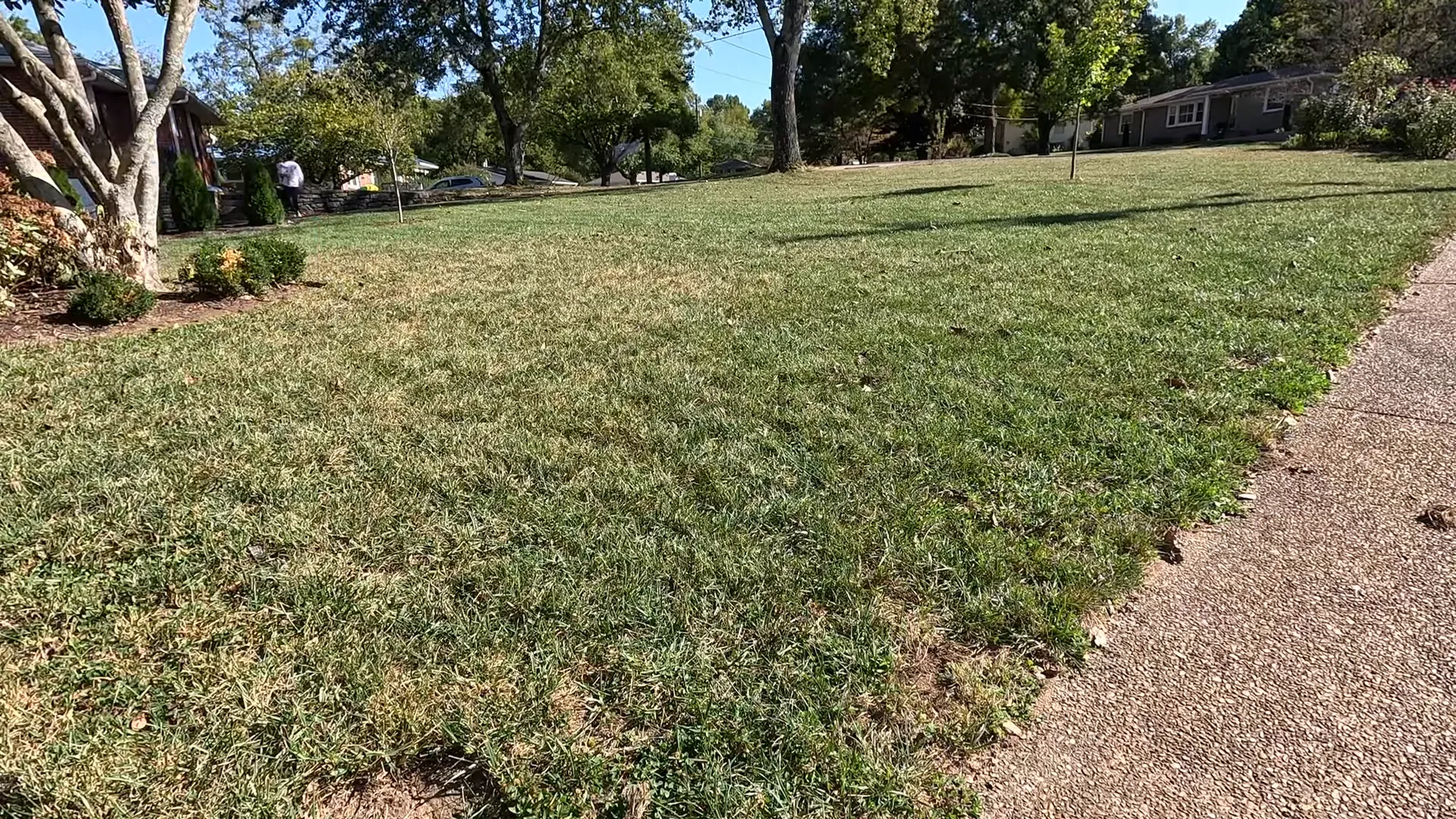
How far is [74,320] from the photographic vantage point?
543 centimetres

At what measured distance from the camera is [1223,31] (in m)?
54.1

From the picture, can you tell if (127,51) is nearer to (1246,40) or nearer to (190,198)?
(190,198)

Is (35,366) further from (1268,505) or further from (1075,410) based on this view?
(1268,505)

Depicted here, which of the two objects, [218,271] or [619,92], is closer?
[218,271]

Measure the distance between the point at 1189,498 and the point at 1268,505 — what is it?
28cm

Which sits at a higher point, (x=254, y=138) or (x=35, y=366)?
(x=254, y=138)

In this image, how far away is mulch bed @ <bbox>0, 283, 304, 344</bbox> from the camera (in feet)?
16.7

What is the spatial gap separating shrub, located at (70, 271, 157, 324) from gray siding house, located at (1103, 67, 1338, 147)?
41942 millimetres

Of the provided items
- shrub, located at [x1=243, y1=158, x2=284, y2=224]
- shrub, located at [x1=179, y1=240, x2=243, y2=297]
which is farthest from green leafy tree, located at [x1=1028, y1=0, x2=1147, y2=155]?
shrub, located at [x1=243, y1=158, x2=284, y2=224]

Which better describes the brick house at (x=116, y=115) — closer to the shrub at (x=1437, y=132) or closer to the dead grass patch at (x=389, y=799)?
the dead grass patch at (x=389, y=799)

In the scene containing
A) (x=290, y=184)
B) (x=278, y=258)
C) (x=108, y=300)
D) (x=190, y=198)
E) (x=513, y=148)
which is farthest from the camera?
(x=513, y=148)

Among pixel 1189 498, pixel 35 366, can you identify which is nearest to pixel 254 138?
pixel 35 366

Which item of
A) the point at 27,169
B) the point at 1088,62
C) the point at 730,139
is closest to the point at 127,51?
the point at 27,169

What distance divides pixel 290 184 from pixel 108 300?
14.0m
